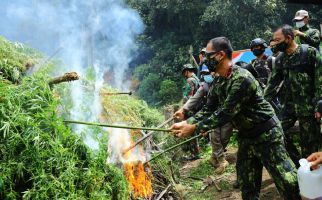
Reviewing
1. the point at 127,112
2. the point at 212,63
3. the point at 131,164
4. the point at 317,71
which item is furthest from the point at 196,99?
the point at 212,63

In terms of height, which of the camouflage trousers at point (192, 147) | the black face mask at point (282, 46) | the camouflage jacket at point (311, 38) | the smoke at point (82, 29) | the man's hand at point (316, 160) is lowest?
the camouflage trousers at point (192, 147)

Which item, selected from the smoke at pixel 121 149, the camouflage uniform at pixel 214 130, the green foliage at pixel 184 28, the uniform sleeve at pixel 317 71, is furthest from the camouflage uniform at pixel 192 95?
the green foliage at pixel 184 28

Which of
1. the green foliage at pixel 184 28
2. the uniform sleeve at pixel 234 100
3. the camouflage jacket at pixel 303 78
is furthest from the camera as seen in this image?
the green foliage at pixel 184 28

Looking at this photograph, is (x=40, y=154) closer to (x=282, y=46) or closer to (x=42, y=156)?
(x=42, y=156)

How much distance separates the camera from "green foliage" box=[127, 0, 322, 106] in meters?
19.5

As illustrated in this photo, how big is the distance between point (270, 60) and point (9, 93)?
4408mm

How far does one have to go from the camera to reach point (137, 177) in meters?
5.44

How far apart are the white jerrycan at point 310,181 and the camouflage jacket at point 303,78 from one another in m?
1.87

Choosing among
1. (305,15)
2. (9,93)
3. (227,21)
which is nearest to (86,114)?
(9,93)

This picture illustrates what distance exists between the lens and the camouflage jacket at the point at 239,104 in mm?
3820

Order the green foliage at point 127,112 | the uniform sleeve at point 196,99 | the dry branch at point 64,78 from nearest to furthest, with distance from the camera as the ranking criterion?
the dry branch at point 64,78 < the green foliage at point 127,112 < the uniform sleeve at point 196,99

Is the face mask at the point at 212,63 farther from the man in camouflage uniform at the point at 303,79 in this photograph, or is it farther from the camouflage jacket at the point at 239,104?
the man in camouflage uniform at the point at 303,79

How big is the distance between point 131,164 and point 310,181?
2829 mm

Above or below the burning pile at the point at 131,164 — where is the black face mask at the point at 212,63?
above
